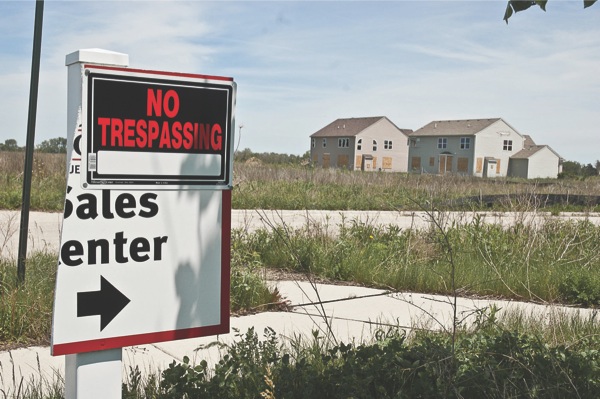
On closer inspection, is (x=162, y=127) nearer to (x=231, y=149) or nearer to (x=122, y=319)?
(x=231, y=149)

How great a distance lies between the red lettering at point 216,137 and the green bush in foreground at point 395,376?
4.31ft

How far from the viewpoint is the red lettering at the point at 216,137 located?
258 centimetres

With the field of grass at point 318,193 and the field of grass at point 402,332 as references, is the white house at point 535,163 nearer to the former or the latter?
the field of grass at point 318,193

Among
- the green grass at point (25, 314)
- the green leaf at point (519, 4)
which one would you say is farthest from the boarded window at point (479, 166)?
the green leaf at point (519, 4)

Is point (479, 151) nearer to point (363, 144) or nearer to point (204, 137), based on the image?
point (363, 144)

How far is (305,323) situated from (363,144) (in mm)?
73429

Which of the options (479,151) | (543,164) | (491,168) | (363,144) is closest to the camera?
(479,151)

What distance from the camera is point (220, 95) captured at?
257 cm

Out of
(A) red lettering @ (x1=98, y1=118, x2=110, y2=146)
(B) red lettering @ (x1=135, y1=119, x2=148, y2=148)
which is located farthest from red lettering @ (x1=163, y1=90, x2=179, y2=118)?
(A) red lettering @ (x1=98, y1=118, x2=110, y2=146)

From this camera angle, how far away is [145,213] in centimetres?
240

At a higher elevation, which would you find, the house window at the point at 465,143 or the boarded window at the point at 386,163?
the house window at the point at 465,143

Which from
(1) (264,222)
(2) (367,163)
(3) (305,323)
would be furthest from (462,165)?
(3) (305,323)

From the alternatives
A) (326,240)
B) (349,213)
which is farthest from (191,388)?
(349,213)

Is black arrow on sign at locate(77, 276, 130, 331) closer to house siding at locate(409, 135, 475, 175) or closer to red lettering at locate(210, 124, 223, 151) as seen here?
red lettering at locate(210, 124, 223, 151)
